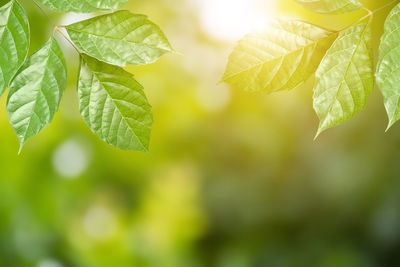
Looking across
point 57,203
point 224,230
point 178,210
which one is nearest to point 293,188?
point 224,230

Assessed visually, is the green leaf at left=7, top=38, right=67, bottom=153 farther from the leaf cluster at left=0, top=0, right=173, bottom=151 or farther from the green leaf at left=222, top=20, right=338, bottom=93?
the green leaf at left=222, top=20, right=338, bottom=93

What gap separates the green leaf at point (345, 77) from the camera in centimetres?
38

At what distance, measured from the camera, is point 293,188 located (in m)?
2.91

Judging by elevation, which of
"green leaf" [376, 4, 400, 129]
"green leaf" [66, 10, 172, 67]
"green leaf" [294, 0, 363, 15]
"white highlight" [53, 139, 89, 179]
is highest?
"green leaf" [294, 0, 363, 15]

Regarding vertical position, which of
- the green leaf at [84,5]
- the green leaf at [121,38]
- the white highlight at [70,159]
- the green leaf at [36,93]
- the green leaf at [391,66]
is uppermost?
the green leaf at [391,66]

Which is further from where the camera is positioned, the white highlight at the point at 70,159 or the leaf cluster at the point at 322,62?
the white highlight at the point at 70,159

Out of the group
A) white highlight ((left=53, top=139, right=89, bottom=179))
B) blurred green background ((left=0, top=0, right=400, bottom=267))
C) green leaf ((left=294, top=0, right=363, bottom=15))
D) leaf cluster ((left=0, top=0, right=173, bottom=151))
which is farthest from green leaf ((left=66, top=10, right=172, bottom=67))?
white highlight ((left=53, top=139, right=89, bottom=179))

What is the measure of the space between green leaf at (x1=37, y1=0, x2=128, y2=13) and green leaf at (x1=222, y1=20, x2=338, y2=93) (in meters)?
0.10

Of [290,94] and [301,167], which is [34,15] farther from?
[301,167]

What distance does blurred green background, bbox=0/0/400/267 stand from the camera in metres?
2.53

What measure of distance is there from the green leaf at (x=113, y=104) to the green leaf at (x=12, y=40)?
0.05 metres

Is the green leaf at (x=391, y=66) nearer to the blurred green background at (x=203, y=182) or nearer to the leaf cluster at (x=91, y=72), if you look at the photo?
the leaf cluster at (x=91, y=72)

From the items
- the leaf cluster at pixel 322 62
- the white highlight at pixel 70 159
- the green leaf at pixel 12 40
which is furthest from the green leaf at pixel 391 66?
the white highlight at pixel 70 159

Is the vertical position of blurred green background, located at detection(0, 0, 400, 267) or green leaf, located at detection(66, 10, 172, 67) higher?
green leaf, located at detection(66, 10, 172, 67)
